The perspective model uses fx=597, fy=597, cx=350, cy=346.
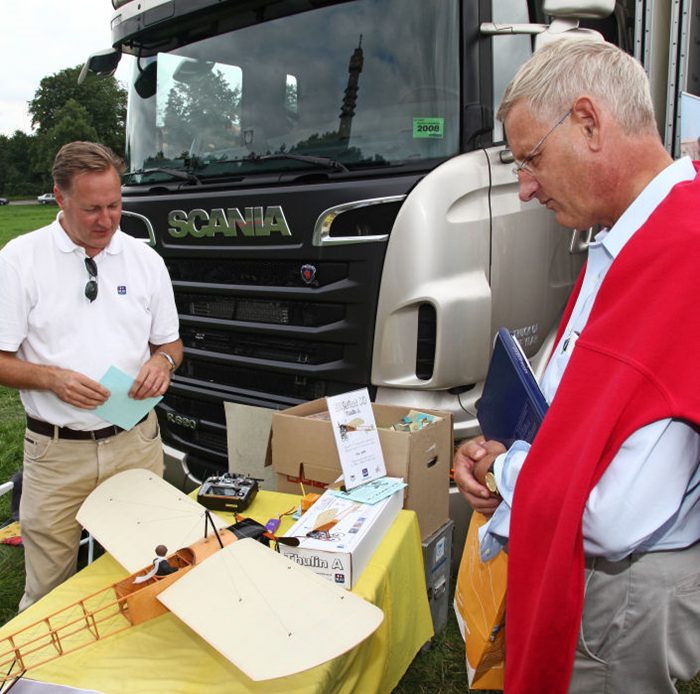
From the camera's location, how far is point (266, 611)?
1.30 m

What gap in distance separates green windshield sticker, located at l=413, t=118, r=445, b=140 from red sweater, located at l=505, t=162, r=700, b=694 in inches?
69.0

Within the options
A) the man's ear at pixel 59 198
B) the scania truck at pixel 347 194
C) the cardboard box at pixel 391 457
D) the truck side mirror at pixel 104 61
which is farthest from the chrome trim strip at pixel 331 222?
the truck side mirror at pixel 104 61

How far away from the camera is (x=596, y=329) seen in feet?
3.33

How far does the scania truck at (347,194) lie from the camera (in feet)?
8.50

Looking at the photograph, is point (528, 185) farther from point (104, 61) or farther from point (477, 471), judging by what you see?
point (104, 61)

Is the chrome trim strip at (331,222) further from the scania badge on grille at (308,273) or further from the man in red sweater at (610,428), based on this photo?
the man in red sweater at (610,428)

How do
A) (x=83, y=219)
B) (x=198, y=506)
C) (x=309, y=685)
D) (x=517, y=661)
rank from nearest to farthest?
(x=517, y=661)
(x=309, y=685)
(x=198, y=506)
(x=83, y=219)

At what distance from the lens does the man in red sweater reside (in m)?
0.96

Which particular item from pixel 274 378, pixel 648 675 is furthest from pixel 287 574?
pixel 274 378

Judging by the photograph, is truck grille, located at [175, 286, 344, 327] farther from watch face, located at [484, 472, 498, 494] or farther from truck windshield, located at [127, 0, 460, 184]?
watch face, located at [484, 472, 498, 494]

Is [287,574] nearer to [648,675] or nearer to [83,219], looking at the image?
[648,675]

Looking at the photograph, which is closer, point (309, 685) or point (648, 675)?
point (648, 675)

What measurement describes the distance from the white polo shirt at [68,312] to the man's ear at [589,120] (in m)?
1.75

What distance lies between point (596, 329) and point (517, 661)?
0.67 metres
